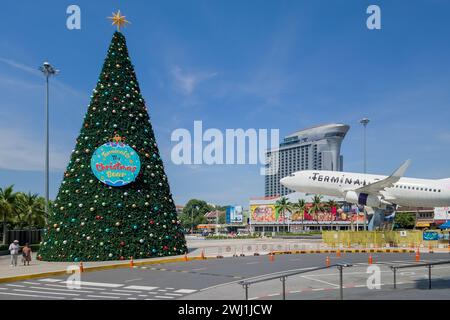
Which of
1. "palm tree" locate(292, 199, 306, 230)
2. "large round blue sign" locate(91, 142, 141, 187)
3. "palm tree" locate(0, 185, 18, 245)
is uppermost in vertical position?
"large round blue sign" locate(91, 142, 141, 187)

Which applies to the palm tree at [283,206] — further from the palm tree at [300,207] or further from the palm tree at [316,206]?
the palm tree at [316,206]

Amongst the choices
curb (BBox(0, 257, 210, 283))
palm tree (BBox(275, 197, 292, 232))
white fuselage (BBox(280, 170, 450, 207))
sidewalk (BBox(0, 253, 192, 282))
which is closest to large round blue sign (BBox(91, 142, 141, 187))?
sidewalk (BBox(0, 253, 192, 282))

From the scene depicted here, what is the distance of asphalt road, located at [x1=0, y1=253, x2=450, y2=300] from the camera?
48.6ft

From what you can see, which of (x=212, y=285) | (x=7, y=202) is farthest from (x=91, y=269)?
(x=7, y=202)

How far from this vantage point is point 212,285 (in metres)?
18.0

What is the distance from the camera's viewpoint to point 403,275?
19.5 meters

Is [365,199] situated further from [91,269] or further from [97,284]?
[97,284]

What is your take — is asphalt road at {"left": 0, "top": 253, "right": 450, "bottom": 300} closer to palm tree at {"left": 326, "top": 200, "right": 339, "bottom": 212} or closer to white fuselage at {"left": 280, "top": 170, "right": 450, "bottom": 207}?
white fuselage at {"left": 280, "top": 170, "right": 450, "bottom": 207}

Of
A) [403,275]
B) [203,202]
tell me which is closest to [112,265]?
[403,275]

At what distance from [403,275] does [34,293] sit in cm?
1625

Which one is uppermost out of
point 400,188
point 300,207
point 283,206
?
point 400,188

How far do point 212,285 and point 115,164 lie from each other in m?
14.2

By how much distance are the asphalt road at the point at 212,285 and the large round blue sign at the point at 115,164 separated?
725cm
